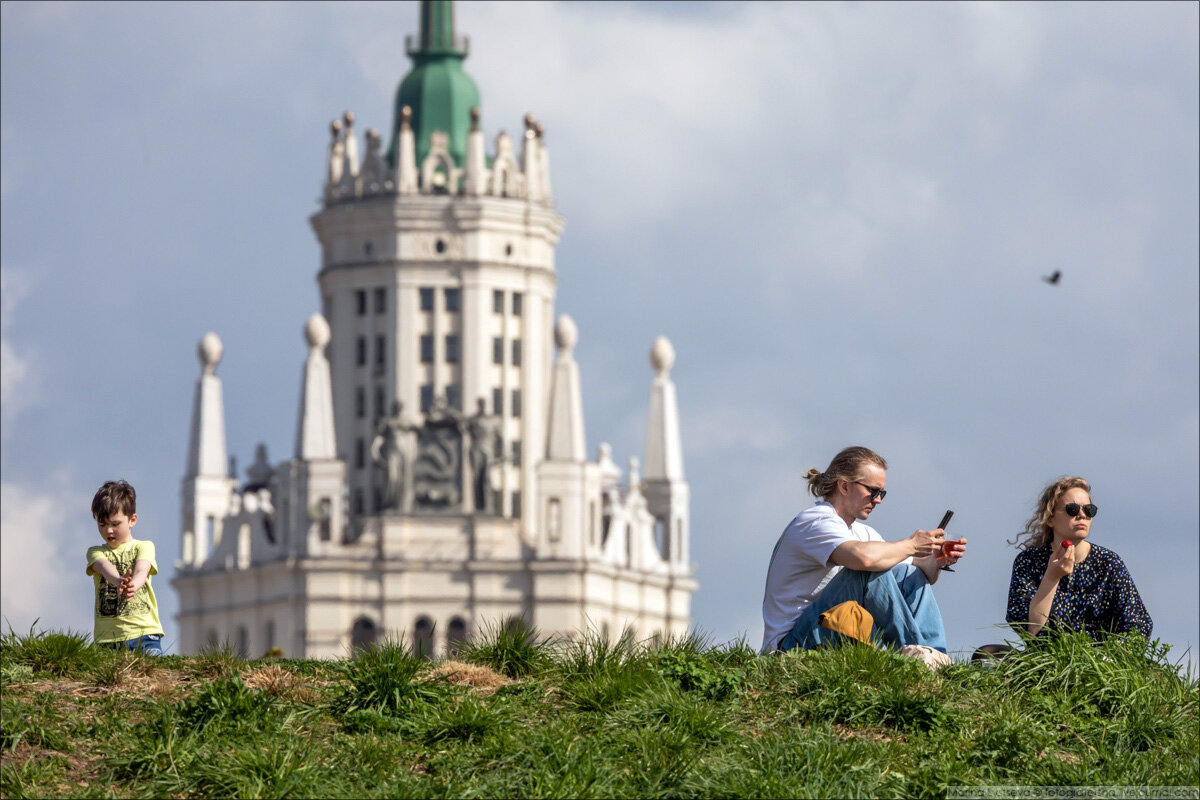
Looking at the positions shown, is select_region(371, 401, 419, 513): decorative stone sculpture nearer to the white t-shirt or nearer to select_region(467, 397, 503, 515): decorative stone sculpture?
select_region(467, 397, 503, 515): decorative stone sculpture

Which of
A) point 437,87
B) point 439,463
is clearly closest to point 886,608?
point 439,463

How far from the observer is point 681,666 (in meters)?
19.3

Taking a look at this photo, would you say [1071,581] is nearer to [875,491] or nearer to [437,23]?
[875,491]

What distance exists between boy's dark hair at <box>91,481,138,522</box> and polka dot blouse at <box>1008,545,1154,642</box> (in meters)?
5.59

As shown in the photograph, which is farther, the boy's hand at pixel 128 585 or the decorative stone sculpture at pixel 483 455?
the decorative stone sculpture at pixel 483 455

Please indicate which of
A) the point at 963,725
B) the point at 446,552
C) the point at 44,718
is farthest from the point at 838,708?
the point at 446,552

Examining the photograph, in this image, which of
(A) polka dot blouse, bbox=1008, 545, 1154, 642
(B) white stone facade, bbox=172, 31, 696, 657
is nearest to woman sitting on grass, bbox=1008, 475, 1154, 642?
(A) polka dot blouse, bbox=1008, 545, 1154, 642

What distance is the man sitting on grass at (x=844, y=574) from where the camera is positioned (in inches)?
769

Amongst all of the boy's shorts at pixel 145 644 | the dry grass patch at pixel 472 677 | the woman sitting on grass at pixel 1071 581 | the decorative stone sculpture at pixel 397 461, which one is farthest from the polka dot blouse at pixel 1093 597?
the decorative stone sculpture at pixel 397 461

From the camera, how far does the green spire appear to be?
6432 inches

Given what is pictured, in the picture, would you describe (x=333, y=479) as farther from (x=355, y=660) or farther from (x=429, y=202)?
(x=355, y=660)

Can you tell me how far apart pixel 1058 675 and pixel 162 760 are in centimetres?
526

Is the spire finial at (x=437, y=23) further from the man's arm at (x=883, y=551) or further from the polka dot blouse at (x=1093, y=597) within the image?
the man's arm at (x=883, y=551)

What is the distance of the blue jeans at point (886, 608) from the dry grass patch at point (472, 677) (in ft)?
5.77
